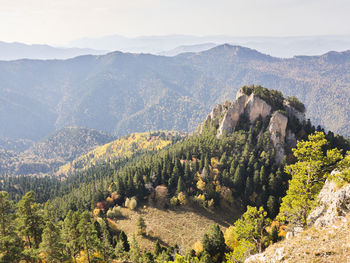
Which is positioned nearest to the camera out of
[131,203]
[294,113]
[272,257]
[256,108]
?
[272,257]

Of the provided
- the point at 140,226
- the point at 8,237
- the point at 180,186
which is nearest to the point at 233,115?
the point at 180,186

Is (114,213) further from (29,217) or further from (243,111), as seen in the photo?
(243,111)

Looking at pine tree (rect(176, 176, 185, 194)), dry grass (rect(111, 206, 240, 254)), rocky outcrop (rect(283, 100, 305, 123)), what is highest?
rocky outcrop (rect(283, 100, 305, 123))

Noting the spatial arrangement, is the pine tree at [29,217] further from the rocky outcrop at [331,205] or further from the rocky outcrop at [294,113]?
the rocky outcrop at [294,113]

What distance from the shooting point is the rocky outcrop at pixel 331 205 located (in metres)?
33.5

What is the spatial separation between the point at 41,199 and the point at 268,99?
679 feet

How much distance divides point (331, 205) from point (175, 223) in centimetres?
7499

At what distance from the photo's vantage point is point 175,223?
9925 cm

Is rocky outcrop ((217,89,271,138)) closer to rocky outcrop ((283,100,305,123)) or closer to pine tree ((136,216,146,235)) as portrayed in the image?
rocky outcrop ((283,100,305,123))

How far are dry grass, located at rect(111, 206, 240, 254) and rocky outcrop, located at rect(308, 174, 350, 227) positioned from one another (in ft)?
187

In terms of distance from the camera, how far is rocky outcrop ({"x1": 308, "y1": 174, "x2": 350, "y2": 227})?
33.5 m

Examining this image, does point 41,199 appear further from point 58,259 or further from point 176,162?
point 58,259

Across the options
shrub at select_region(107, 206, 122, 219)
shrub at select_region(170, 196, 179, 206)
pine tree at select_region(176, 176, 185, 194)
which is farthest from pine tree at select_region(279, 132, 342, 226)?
shrub at select_region(107, 206, 122, 219)

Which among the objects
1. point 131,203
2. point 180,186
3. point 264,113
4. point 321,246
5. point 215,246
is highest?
point 264,113
